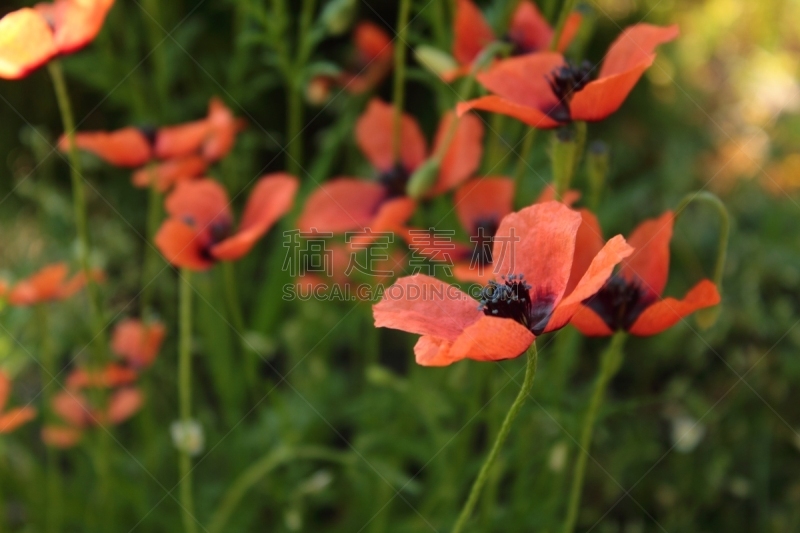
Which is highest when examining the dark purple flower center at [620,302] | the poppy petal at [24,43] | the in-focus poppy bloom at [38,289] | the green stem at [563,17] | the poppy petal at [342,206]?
the poppy petal at [24,43]

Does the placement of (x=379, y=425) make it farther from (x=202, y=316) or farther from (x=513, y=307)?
(x=513, y=307)

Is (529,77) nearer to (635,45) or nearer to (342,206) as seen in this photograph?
(635,45)

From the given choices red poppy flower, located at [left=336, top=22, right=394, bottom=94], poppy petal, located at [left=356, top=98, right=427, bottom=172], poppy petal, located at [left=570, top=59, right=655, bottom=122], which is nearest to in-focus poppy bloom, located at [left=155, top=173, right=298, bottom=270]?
poppy petal, located at [left=356, top=98, right=427, bottom=172]

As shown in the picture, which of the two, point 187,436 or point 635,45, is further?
point 187,436

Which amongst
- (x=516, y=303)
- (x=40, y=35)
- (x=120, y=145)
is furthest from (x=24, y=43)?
(x=516, y=303)

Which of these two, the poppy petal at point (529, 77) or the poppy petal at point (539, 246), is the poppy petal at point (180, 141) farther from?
the poppy petal at point (539, 246)

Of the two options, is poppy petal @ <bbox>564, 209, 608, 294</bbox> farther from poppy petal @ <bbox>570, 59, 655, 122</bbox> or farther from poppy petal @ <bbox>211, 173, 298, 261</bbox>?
poppy petal @ <bbox>211, 173, 298, 261</bbox>

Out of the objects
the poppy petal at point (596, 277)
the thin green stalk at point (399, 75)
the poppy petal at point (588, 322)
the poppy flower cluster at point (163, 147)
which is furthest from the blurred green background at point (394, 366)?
the poppy petal at point (596, 277)
